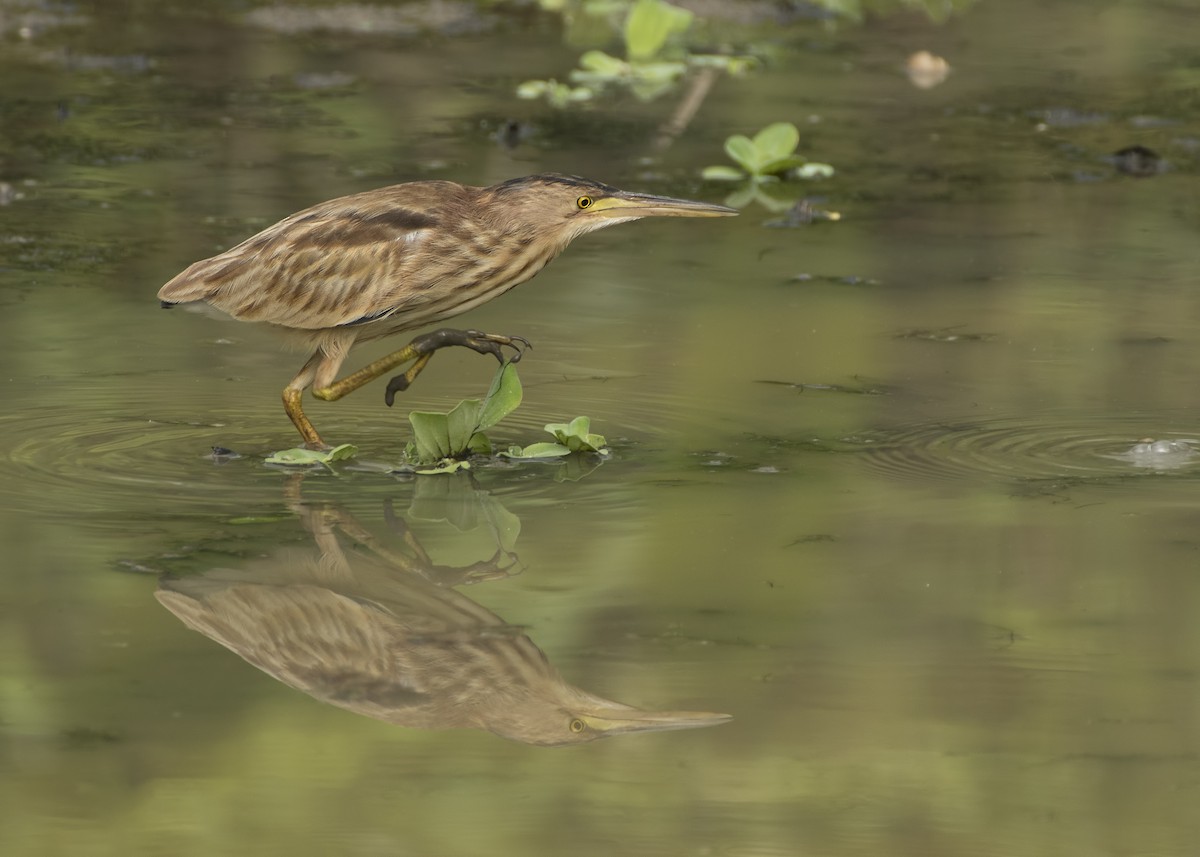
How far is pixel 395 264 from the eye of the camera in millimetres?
7473

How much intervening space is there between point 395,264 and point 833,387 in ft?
5.95

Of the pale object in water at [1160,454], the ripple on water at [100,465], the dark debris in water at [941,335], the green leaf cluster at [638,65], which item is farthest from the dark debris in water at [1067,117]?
the ripple on water at [100,465]

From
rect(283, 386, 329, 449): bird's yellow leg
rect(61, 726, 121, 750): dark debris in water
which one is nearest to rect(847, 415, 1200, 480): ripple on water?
rect(283, 386, 329, 449): bird's yellow leg

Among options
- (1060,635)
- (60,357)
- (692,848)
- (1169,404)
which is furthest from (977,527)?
(60,357)

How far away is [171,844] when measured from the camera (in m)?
4.66

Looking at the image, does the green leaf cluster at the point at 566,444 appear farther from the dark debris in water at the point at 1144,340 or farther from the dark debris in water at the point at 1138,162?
the dark debris in water at the point at 1138,162

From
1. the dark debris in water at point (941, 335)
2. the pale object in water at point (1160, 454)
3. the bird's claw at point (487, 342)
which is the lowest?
the dark debris in water at point (941, 335)

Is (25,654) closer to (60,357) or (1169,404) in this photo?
(60,357)

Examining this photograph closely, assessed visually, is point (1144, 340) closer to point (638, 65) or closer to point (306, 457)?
point (306, 457)

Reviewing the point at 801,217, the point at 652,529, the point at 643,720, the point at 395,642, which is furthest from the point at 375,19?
the point at 643,720

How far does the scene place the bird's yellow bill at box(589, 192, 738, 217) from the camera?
755 cm

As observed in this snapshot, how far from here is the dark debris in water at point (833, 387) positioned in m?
8.30

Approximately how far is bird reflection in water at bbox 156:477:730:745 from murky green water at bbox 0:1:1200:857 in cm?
2

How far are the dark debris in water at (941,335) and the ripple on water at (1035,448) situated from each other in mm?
1222
